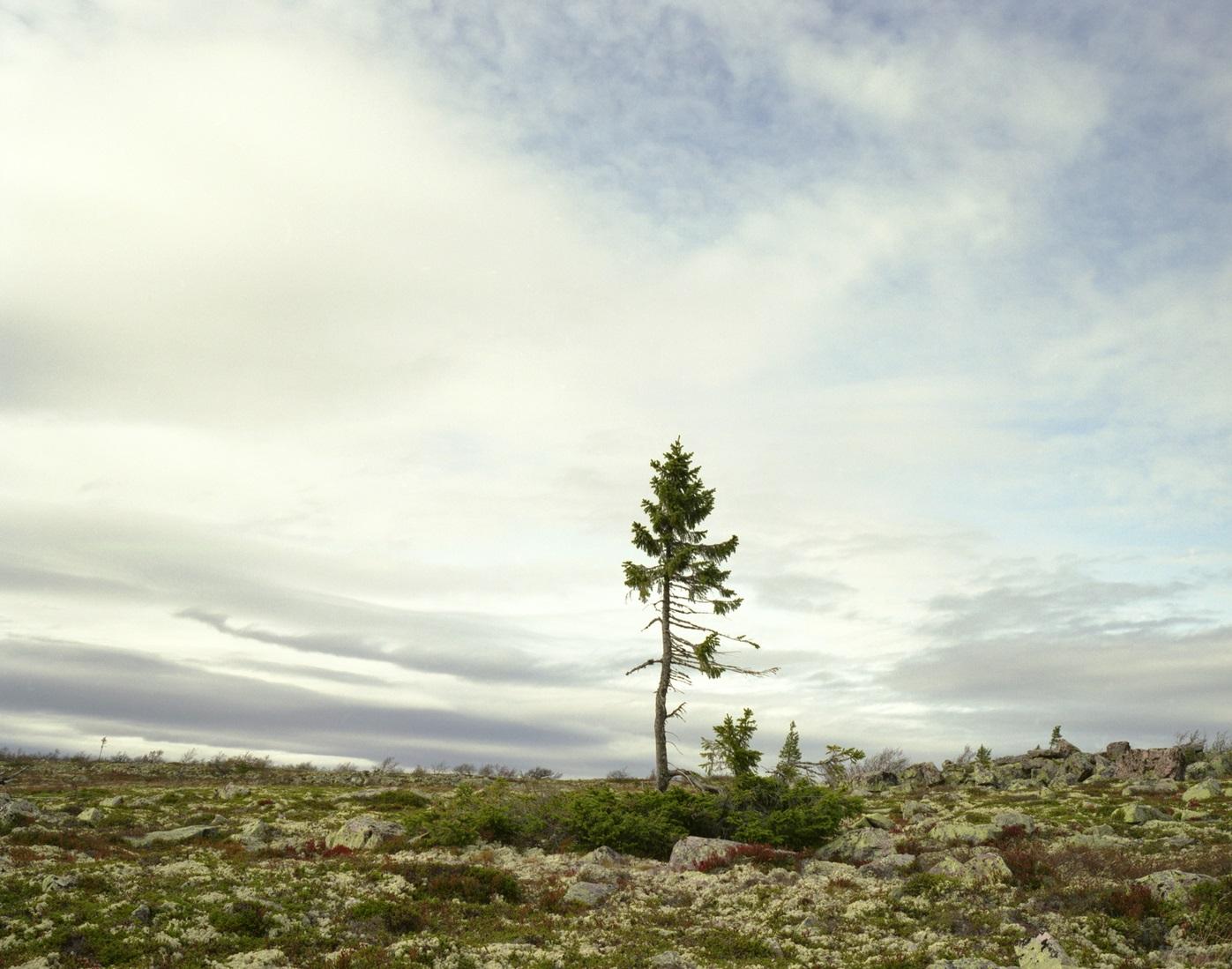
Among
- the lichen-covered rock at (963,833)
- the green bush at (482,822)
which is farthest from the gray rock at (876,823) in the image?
the green bush at (482,822)

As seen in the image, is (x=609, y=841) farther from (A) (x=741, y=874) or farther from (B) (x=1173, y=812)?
(B) (x=1173, y=812)

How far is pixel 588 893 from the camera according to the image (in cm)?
2395

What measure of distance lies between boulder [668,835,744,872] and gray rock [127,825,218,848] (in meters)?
20.3

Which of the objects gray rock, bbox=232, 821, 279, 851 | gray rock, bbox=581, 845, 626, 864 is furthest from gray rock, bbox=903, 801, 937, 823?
gray rock, bbox=232, 821, 279, 851

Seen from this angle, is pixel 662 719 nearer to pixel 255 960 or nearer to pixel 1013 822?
pixel 1013 822

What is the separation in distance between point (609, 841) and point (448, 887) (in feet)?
32.5

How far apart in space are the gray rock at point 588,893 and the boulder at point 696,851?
183 inches

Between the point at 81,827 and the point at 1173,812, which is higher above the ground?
the point at 1173,812

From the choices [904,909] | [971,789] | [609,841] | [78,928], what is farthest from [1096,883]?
[971,789]

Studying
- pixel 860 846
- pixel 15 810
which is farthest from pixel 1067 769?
pixel 15 810

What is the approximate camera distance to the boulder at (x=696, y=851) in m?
29.0

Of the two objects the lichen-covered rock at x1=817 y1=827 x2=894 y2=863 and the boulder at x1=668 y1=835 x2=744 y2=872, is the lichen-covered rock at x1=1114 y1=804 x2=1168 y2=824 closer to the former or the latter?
the lichen-covered rock at x1=817 y1=827 x2=894 y2=863

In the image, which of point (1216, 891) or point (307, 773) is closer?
point (1216, 891)

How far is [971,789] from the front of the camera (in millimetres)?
64875
